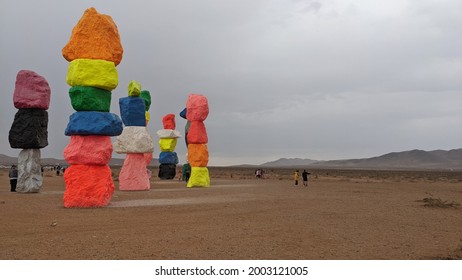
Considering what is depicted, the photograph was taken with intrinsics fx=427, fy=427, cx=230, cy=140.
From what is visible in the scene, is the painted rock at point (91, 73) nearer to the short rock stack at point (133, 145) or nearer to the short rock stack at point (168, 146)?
the short rock stack at point (133, 145)

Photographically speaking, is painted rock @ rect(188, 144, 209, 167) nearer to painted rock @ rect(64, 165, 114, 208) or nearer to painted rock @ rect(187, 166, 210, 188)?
painted rock @ rect(187, 166, 210, 188)

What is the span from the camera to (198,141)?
25125 millimetres

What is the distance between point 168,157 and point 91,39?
67.6ft

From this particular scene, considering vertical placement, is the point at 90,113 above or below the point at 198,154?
above

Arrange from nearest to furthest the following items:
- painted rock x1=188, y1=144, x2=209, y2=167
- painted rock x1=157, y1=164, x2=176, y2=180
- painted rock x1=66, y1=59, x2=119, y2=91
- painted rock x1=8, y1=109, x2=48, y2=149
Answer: painted rock x1=66, y1=59, x2=119, y2=91
painted rock x1=8, y1=109, x2=48, y2=149
painted rock x1=188, y1=144, x2=209, y2=167
painted rock x1=157, y1=164, x2=176, y2=180

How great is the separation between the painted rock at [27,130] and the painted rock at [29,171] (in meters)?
0.36

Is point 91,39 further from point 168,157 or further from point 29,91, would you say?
point 168,157

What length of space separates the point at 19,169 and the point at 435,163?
6454 inches

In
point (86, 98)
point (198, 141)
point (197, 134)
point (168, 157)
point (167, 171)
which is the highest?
point (86, 98)

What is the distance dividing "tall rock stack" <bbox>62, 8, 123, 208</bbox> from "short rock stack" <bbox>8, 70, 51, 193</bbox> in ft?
17.6

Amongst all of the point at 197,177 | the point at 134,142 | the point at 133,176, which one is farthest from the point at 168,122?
the point at 134,142

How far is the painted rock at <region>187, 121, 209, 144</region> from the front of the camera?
25109 millimetres

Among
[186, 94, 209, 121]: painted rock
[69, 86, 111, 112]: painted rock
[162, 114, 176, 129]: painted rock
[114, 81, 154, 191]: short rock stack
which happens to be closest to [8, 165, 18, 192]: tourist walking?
[114, 81, 154, 191]: short rock stack

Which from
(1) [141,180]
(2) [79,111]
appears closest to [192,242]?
(2) [79,111]
